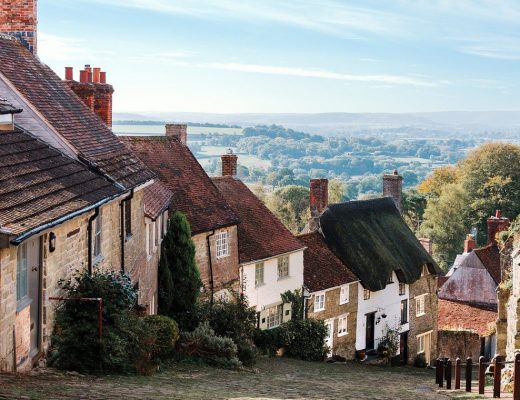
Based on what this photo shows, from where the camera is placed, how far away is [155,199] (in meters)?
24.2

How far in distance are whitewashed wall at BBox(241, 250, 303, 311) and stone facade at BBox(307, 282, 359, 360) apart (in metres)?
1.29

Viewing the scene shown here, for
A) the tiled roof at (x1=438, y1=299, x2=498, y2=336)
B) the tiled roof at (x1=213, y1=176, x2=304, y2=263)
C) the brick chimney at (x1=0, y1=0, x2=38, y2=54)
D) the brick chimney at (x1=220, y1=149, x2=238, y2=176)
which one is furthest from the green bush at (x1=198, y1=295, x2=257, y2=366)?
the tiled roof at (x1=438, y1=299, x2=498, y2=336)

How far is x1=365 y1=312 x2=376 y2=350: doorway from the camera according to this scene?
39281 millimetres

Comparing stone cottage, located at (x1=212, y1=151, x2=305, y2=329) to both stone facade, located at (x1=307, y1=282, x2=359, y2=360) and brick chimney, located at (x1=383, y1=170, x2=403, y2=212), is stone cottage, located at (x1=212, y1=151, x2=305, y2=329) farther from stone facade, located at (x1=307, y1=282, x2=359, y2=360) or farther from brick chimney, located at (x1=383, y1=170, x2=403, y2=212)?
brick chimney, located at (x1=383, y1=170, x2=403, y2=212)

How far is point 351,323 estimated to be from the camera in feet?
124

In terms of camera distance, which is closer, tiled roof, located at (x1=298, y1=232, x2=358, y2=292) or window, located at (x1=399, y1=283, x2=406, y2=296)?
tiled roof, located at (x1=298, y1=232, x2=358, y2=292)

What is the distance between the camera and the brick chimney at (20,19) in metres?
20.0

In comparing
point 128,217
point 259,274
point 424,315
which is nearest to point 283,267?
point 259,274

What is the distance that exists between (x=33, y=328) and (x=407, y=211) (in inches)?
3205

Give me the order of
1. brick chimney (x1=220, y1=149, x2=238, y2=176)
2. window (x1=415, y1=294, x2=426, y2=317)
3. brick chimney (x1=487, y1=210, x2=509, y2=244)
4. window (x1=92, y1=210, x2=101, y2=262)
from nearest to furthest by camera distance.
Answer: window (x1=92, y1=210, x2=101, y2=262) → brick chimney (x1=220, y1=149, x2=238, y2=176) → window (x1=415, y1=294, x2=426, y2=317) → brick chimney (x1=487, y1=210, x2=509, y2=244)

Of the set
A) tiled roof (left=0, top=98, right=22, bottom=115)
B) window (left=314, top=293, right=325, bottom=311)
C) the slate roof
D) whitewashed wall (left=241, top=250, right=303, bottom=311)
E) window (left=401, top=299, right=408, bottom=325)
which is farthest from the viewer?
window (left=401, top=299, right=408, bottom=325)

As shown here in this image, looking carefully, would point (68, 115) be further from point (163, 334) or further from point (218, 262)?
point (218, 262)

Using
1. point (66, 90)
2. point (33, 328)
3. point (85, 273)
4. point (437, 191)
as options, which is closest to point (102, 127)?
point (66, 90)

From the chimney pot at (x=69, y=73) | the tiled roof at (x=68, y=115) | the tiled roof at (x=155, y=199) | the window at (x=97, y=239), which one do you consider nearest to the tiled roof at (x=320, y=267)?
the tiled roof at (x=155, y=199)
